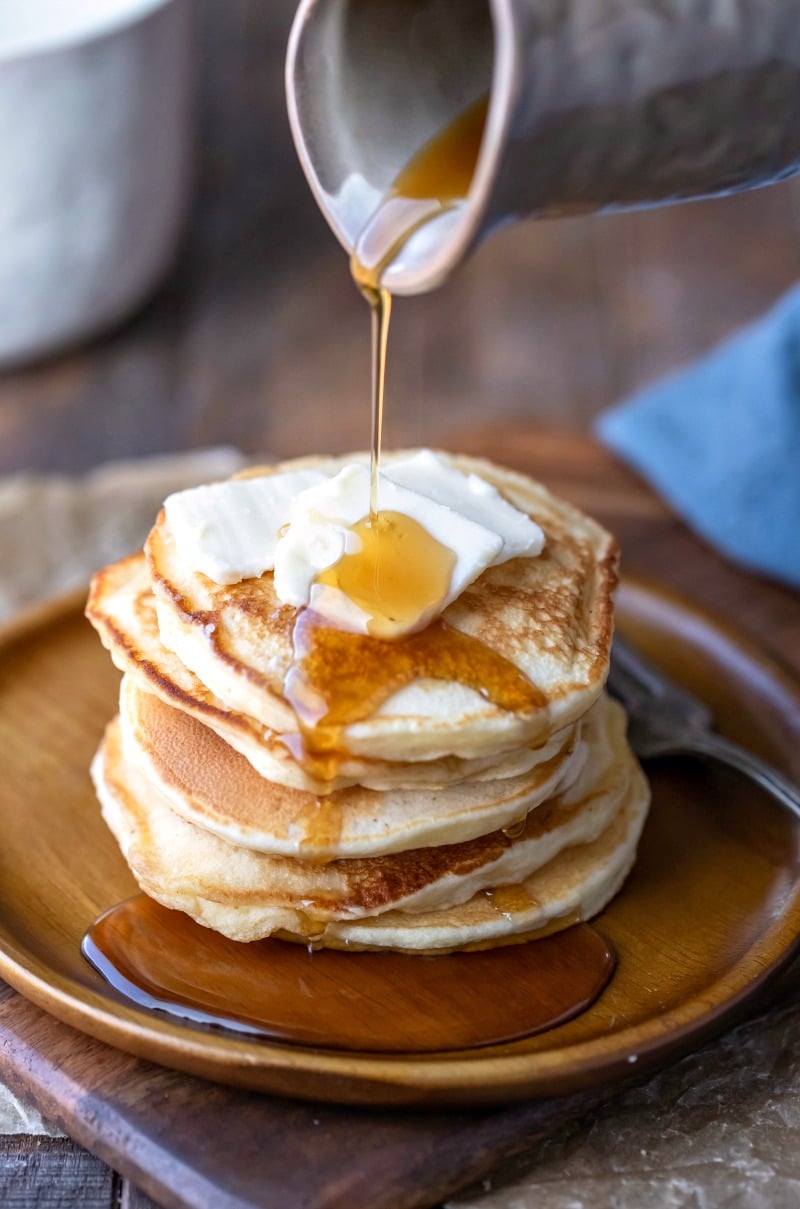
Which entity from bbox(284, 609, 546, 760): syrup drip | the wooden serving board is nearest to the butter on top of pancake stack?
bbox(284, 609, 546, 760): syrup drip

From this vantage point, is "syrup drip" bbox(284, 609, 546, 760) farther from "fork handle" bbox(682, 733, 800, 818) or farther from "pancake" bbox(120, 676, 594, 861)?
"fork handle" bbox(682, 733, 800, 818)

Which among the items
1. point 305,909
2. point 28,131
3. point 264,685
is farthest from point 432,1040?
point 28,131

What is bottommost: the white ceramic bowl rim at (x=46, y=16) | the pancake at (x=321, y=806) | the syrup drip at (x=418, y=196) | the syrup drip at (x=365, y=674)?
the pancake at (x=321, y=806)

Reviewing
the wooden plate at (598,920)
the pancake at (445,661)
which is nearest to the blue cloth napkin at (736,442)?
the wooden plate at (598,920)

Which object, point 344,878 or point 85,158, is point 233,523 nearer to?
point 344,878

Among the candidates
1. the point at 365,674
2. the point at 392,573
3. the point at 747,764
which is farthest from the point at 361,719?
the point at 747,764

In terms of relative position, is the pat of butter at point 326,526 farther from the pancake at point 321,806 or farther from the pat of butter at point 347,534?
the pancake at point 321,806

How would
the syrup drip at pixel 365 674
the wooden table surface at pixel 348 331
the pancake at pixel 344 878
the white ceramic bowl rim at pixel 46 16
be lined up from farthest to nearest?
the white ceramic bowl rim at pixel 46 16
the wooden table surface at pixel 348 331
the pancake at pixel 344 878
the syrup drip at pixel 365 674
